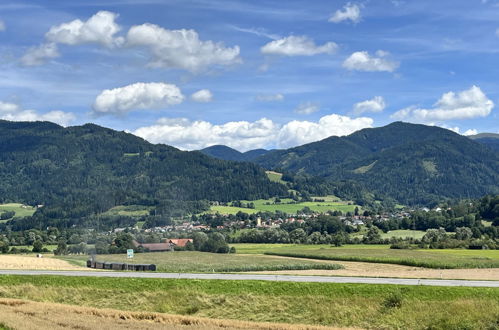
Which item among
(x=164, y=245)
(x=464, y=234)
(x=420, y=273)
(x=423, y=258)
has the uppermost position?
(x=464, y=234)

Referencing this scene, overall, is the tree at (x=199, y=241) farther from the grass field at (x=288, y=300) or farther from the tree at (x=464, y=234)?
the grass field at (x=288, y=300)

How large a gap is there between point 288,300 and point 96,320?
15673 millimetres

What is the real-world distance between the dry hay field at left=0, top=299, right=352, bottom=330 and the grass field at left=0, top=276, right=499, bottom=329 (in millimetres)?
4129

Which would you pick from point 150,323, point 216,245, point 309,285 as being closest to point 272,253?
point 216,245

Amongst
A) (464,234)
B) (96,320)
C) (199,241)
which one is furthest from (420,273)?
(199,241)

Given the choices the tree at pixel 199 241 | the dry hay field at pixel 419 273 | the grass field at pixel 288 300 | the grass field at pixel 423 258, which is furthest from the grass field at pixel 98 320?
the tree at pixel 199 241

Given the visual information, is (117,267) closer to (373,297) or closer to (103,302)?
(103,302)

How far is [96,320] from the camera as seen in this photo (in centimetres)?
4156

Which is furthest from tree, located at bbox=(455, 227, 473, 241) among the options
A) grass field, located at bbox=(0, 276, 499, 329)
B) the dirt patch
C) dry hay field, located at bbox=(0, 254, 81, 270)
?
grass field, located at bbox=(0, 276, 499, 329)

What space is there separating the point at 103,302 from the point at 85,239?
4562 inches

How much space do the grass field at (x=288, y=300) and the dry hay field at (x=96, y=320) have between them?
4.13 meters

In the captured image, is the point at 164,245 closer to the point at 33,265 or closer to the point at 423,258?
the point at 33,265

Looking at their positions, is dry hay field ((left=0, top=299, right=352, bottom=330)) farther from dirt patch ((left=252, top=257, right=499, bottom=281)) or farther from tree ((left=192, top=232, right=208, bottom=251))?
tree ((left=192, top=232, right=208, bottom=251))

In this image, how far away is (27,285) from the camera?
57219 millimetres
